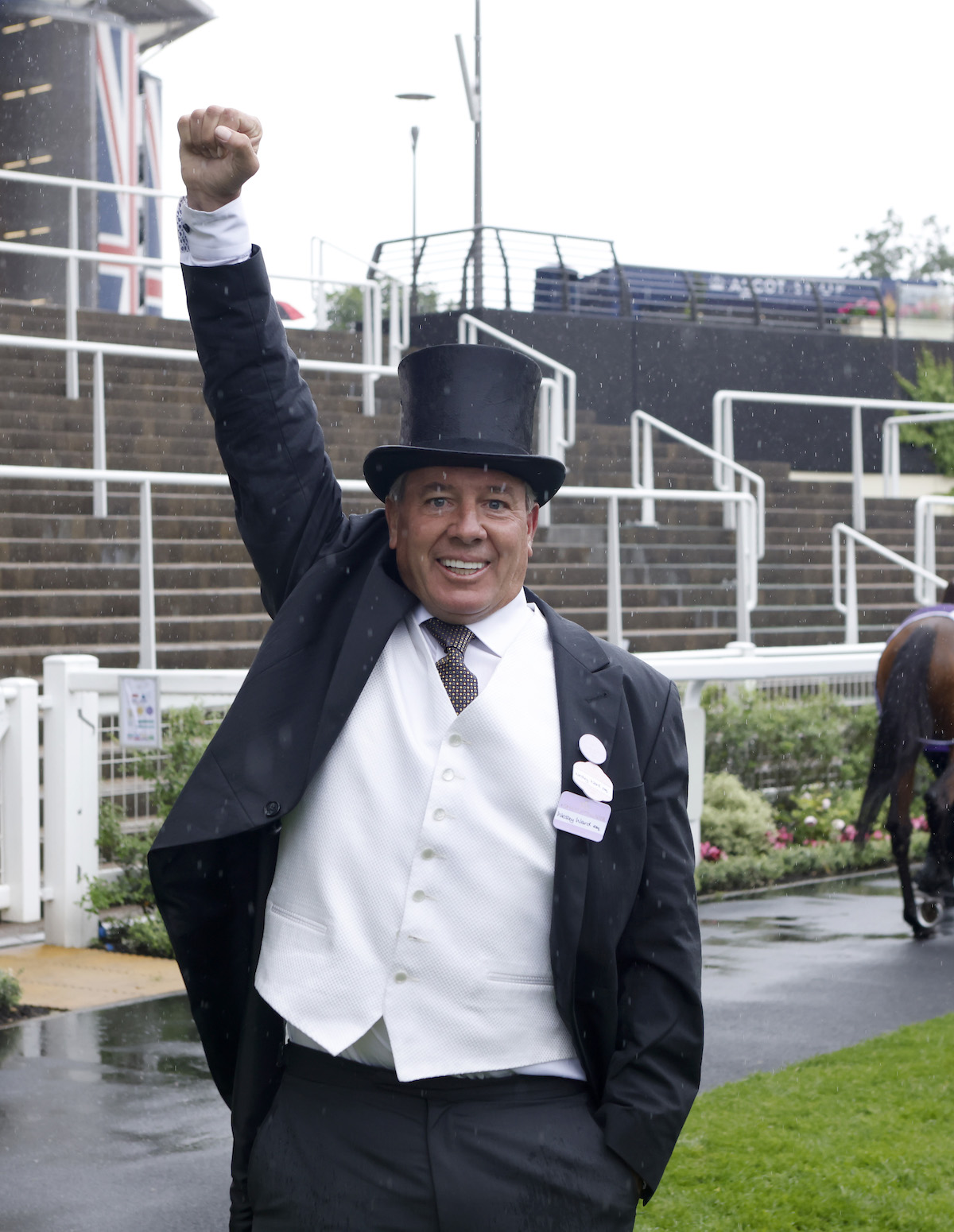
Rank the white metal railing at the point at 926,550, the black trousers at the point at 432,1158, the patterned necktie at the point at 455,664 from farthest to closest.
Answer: the white metal railing at the point at 926,550, the patterned necktie at the point at 455,664, the black trousers at the point at 432,1158

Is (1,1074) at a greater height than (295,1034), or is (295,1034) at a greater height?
(295,1034)

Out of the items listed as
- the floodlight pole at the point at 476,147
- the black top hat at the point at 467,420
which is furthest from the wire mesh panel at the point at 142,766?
the floodlight pole at the point at 476,147

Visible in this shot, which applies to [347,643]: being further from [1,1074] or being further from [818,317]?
[818,317]

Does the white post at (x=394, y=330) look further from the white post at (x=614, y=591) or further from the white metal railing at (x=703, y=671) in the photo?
the white metal railing at (x=703, y=671)

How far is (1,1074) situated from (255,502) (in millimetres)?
3294

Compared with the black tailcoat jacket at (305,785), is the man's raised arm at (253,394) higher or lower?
higher

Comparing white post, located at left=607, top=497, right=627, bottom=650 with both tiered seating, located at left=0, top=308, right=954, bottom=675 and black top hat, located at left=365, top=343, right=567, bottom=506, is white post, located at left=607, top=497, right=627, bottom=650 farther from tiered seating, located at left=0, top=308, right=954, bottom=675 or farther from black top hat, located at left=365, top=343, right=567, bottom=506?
black top hat, located at left=365, top=343, right=567, bottom=506

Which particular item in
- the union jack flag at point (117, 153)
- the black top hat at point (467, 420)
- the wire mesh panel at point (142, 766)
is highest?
the union jack flag at point (117, 153)

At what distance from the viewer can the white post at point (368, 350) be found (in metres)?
14.3

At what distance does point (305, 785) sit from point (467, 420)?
25.7 inches

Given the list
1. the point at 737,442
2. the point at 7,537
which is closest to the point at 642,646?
the point at 7,537

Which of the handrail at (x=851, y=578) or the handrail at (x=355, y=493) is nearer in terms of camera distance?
the handrail at (x=355, y=493)

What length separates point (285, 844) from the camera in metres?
2.60

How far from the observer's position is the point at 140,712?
23.4 feet
